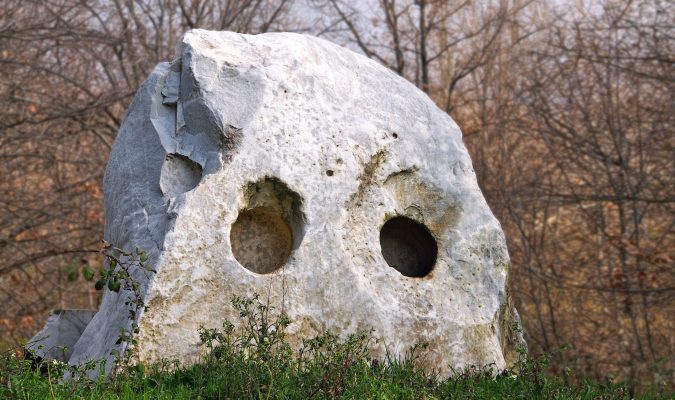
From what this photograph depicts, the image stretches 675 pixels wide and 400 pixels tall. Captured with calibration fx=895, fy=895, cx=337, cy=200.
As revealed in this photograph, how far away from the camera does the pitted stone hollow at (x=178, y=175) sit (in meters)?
5.54

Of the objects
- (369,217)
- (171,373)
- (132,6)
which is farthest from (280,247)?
(132,6)

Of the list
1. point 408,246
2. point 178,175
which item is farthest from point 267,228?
point 408,246

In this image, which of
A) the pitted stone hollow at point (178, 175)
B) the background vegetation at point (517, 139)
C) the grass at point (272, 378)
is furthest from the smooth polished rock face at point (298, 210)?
the background vegetation at point (517, 139)

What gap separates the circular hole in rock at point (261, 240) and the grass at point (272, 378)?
433 millimetres

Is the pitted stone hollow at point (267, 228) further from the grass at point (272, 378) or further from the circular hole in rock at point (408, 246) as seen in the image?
the circular hole in rock at point (408, 246)

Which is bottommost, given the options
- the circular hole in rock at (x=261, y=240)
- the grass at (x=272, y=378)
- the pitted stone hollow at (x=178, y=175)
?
the grass at (x=272, y=378)

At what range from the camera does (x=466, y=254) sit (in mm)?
6012

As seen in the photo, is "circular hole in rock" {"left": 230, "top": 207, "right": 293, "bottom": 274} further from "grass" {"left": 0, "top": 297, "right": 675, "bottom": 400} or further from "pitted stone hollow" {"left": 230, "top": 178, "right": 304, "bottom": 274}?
"grass" {"left": 0, "top": 297, "right": 675, "bottom": 400}

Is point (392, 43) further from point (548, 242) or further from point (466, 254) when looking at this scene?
point (466, 254)

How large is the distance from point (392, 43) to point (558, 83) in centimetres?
314

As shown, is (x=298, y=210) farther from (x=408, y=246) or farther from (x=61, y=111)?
(x=61, y=111)

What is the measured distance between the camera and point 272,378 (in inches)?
177

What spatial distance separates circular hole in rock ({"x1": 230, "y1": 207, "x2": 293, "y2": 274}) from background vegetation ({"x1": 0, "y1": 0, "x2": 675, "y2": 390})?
4050 millimetres

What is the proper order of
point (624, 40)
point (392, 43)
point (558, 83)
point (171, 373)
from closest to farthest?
1. point (171, 373)
2. point (624, 40)
3. point (558, 83)
4. point (392, 43)
